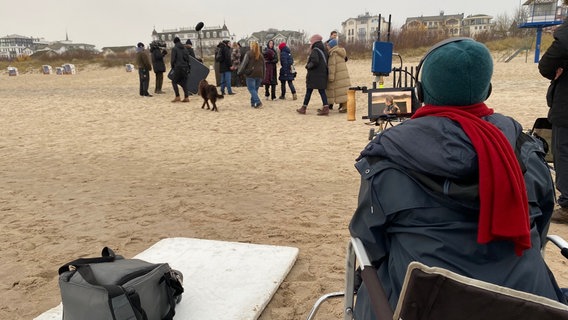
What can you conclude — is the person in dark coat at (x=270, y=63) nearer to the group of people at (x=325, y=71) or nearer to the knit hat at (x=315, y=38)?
the group of people at (x=325, y=71)

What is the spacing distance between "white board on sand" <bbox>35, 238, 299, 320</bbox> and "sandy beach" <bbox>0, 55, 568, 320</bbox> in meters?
0.13

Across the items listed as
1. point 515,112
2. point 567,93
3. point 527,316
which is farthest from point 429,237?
point 515,112

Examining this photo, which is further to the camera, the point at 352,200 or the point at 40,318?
the point at 352,200

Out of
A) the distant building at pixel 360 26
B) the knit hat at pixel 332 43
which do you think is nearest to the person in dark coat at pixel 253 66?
the knit hat at pixel 332 43

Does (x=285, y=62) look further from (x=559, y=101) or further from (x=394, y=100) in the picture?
(x=559, y=101)

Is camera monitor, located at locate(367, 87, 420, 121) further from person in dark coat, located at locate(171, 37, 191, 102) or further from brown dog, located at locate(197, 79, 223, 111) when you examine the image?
person in dark coat, located at locate(171, 37, 191, 102)

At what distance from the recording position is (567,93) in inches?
130

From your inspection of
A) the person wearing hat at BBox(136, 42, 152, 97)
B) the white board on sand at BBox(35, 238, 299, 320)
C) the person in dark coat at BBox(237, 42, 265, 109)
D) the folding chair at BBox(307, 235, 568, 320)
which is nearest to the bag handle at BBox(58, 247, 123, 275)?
the white board on sand at BBox(35, 238, 299, 320)

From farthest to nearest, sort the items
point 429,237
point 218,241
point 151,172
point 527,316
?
point 151,172 → point 218,241 → point 429,237 → point 527,316

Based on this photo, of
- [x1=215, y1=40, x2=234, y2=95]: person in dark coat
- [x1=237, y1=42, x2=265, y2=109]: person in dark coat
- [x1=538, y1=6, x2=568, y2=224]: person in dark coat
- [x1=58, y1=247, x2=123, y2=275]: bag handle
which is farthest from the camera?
[x1=215, y1=40, x2=234, y2=95]: person in dark coat

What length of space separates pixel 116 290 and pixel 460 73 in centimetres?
167

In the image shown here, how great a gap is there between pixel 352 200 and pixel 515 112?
5859 mm

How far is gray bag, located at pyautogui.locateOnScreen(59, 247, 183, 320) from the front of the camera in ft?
6.24

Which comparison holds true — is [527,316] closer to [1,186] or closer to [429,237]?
Result: [429,237]
